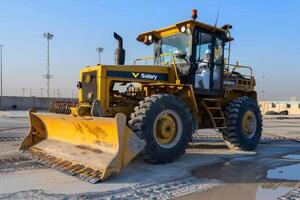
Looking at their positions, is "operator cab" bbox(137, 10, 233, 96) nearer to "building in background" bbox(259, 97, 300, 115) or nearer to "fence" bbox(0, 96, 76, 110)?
"fence" bbox(0, 96, 76, 110)

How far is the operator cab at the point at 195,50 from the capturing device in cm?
1051

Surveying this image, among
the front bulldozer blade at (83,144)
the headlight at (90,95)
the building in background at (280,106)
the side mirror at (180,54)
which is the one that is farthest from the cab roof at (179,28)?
the building in background at (280,106)

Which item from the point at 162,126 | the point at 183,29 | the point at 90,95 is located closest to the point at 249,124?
the point at 183,29

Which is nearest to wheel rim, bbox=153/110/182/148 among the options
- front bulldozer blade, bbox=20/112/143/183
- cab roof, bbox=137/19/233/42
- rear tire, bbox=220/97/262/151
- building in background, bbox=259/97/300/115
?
front bulldozer blade, bbox=20/112/143/183

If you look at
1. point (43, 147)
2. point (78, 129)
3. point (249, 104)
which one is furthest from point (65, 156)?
point (249, 104)

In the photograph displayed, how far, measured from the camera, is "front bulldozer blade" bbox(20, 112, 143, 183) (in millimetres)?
7707

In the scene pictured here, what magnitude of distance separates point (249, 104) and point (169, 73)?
121 inches

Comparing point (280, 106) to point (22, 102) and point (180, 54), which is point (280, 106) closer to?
point (22, 102)

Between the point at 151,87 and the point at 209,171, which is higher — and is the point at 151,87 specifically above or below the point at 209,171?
above

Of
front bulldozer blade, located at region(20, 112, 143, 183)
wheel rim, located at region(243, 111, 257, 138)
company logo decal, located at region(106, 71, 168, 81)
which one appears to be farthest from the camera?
wheel rim, located at region(243, 111, 257, 138)

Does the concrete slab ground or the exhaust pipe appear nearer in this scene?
the concrete slab ground

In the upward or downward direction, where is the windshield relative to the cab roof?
downward

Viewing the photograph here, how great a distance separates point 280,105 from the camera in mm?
83688

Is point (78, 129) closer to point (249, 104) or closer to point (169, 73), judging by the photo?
point (169, 73)
